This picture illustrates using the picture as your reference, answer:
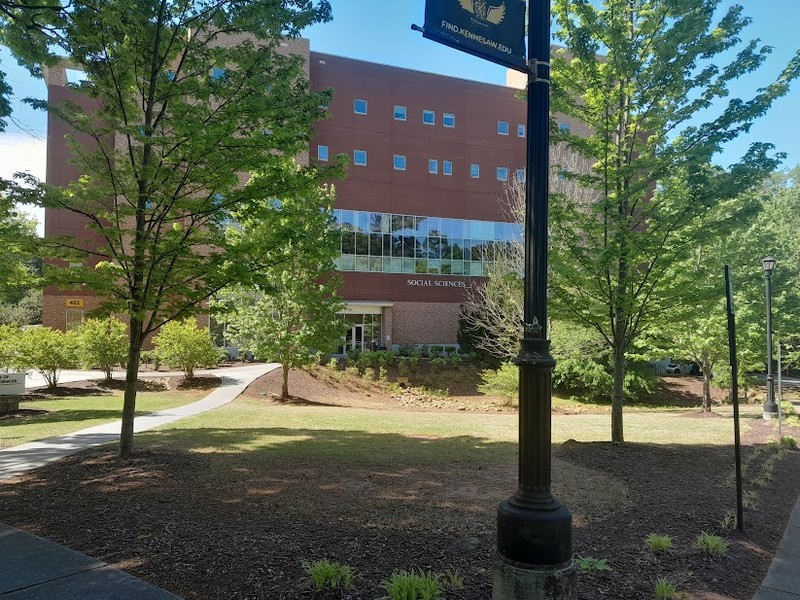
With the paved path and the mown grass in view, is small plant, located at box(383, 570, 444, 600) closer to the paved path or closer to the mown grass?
the paved path

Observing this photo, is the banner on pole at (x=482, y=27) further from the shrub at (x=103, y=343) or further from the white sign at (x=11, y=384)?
the shrub at (x=103, y=343)

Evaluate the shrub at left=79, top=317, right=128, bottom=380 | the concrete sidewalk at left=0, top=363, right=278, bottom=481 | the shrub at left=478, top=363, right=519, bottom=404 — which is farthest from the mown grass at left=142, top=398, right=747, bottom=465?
the shrub at left=79, top=317, right=128, bottom=380

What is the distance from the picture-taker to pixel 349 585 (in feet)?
11.8

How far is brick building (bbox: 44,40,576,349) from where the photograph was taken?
39250 mm

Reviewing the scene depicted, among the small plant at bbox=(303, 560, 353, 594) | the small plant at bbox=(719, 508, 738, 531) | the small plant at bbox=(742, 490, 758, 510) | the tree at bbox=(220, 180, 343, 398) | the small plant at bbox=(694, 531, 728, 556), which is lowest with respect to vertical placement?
the small plant at bbox=(742, 490, 758, 510)

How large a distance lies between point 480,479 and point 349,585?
406cm

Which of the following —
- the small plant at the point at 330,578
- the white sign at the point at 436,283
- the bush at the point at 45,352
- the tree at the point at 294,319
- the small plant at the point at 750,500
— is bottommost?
the small plant at the point at 750,500

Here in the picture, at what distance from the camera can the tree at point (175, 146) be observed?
24.6 feet

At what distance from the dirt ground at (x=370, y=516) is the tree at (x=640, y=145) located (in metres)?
2.82

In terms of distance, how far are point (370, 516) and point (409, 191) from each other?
36869 millimetres

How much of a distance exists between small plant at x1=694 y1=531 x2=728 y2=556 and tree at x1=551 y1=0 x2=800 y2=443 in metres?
4.64

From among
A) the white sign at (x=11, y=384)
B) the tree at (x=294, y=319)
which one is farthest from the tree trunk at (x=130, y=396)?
the tree at (x=294, y=319)

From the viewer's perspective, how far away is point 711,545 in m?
4.64

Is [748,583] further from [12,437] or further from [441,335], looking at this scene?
[441,335]
